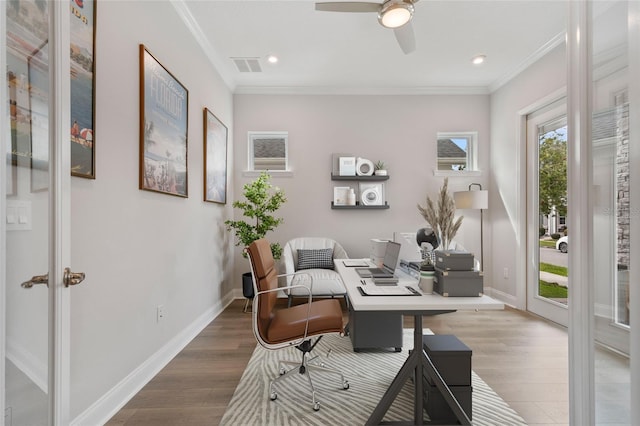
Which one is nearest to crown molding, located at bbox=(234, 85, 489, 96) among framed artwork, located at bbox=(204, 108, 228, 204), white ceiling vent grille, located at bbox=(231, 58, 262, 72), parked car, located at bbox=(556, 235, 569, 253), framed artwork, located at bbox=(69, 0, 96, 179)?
white ceiling vent grille, located at bbox=(231, 58, 262, 72)

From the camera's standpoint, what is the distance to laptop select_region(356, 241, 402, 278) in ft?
6.66

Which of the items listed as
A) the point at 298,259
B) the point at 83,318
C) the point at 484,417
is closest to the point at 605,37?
the point at 484,417

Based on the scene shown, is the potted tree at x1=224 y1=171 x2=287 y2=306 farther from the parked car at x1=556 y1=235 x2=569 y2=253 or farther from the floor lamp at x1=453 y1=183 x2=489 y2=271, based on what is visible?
the parked car at x1=556 y1=235 x2=569 y2=253

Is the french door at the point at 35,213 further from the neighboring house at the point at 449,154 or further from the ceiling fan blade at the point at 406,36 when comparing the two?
the neighboring house at the point at 449,154

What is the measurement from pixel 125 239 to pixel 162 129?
940 millimetres

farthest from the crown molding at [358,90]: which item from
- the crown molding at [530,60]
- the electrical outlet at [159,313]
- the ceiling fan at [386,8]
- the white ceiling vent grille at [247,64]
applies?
the electrical outlet at [159,313]

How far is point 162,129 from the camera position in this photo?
92.3 inches

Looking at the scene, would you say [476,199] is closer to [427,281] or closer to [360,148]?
[360,148]

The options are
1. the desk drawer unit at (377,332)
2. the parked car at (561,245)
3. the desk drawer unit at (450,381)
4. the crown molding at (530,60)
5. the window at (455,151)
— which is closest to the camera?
the desk drawer unit at (450,381)

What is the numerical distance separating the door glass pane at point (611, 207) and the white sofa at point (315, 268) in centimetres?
257

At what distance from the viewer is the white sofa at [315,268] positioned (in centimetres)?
344

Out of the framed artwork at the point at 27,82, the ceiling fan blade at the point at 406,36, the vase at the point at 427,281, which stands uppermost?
the ceiling fan blade at the point at 406,36

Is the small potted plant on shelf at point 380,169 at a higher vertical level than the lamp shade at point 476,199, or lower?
higher

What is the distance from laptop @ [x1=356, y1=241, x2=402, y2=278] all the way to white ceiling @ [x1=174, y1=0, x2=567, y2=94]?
2.17 metres
